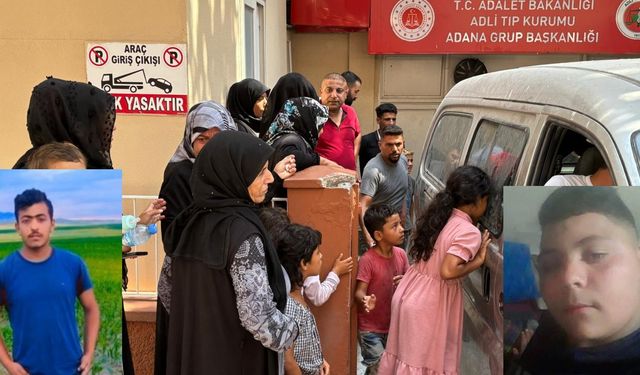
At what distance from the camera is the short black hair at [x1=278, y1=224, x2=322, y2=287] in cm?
299

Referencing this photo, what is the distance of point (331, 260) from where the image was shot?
11.1ft

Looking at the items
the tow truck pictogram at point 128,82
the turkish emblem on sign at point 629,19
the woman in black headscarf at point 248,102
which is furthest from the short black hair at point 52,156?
the turkish emblem on sign at point 629,19

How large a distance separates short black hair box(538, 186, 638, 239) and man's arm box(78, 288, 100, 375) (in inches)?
58.5

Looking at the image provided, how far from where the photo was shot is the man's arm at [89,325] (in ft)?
7.84

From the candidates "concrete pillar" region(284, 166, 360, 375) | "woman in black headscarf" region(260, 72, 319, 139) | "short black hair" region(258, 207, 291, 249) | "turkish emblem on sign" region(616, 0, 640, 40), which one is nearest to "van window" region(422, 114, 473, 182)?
"woman in black headscarf" region(260, 72, 319, 139)

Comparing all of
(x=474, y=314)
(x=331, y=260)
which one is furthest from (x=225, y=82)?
(x=474, y=314)

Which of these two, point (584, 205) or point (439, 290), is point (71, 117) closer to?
point (439, 290)

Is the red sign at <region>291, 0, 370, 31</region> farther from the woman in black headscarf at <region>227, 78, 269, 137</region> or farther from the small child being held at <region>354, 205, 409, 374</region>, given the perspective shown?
the small child being held at <region>354, 205, 409, 374</region>

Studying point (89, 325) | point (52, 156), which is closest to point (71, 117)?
point (52, 156)

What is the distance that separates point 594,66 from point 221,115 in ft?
5.78

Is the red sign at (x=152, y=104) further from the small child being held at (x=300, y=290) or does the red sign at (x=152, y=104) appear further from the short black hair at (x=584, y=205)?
the short black hair at (x=584, y=205)

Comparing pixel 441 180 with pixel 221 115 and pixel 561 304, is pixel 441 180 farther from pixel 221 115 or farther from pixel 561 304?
pixel 561 304

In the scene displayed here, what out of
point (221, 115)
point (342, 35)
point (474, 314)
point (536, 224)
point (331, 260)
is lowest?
point (474, 314)

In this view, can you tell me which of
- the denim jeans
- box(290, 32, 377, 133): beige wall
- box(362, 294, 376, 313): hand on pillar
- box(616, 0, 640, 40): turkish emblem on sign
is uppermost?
box(616, 0, 640, 40): turkish emblem on sign
